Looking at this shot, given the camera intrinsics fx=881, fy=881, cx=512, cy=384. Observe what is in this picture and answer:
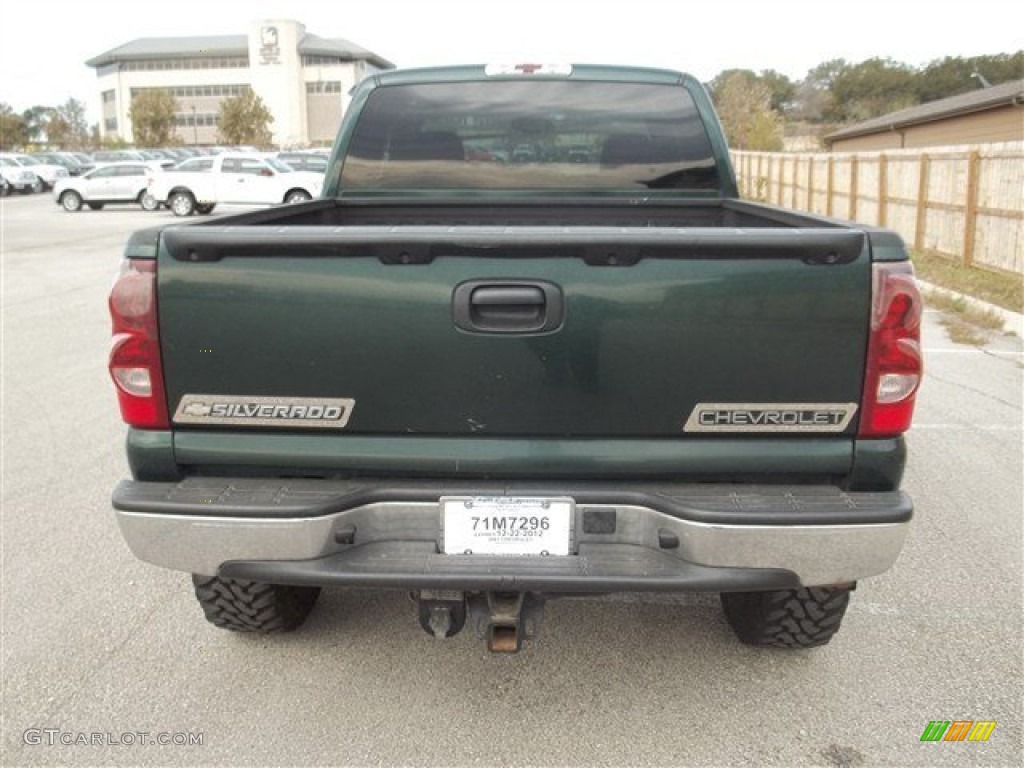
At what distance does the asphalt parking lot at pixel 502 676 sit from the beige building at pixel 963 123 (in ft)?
84.6

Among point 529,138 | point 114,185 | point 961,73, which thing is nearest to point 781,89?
point 961,73

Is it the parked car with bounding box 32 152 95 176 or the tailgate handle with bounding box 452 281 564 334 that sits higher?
the parked car with bounding box 32 152 95 176

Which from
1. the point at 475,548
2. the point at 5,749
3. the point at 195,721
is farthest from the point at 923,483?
the point at 5,749

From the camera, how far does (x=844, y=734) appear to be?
278cm

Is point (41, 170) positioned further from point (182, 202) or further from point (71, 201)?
point (182, 202)

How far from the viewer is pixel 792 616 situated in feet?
10.1

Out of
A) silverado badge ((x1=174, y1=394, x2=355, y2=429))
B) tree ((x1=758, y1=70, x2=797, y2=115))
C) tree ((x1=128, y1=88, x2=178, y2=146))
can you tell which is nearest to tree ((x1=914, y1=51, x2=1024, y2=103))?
tree ((x1=758, y1=70, x2=797, y2=115))

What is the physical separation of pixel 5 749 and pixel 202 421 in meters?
1.24

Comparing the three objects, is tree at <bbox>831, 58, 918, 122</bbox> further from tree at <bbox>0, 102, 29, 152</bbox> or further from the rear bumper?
the rear bumper

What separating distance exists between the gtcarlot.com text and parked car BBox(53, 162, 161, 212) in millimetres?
29009

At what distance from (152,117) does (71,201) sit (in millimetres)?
65797

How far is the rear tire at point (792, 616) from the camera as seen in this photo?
9.87 feet

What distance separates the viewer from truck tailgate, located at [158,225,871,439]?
2.39 metres

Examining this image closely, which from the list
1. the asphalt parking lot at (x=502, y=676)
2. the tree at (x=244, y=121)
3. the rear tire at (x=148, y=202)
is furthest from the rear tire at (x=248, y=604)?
the tree at (x=244, y=121)
